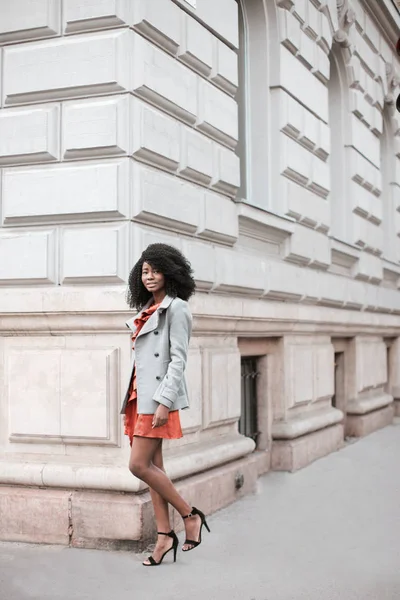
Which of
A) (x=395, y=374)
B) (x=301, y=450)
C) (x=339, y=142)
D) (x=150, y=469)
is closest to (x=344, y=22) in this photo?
(x=339, y=142)

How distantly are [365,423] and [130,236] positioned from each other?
22.0ft

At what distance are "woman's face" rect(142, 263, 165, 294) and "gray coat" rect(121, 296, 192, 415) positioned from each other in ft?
0.34

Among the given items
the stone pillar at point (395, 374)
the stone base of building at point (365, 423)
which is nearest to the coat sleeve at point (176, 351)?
the stone base of building at point (365, 423)

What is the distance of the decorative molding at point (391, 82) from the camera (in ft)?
44.8

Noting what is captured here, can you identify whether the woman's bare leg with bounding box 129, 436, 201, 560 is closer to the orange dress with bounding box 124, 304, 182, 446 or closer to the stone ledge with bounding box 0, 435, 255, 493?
the orange dress with bounding box 124, 304, 182, 446

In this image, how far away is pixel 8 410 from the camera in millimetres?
6234

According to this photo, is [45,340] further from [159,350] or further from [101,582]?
[101,582]

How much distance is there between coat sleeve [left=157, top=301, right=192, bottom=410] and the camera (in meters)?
5.10

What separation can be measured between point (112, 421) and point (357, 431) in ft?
20.9

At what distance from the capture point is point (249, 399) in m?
8.76

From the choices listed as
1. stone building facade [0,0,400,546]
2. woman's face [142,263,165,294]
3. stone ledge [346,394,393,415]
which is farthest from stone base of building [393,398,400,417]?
woman's face [142,263,165,294]

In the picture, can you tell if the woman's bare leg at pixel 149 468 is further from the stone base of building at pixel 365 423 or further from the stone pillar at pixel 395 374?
the stone pillar at pixel 395 374

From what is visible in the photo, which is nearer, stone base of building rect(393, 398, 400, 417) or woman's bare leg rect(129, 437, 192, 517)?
woman's bare leg rect(129, 437, 192, 517)

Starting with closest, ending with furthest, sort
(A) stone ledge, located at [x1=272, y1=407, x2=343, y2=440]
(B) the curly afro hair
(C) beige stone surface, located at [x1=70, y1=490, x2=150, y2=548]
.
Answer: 1. (B) the curly afro hair
2. (C) beige stone surface, located at [x1=70, y1=490, x2=150, y2=548]
3. (A) stone ledge, located at [x1=272, y1=407, x2=343, y2=440]
